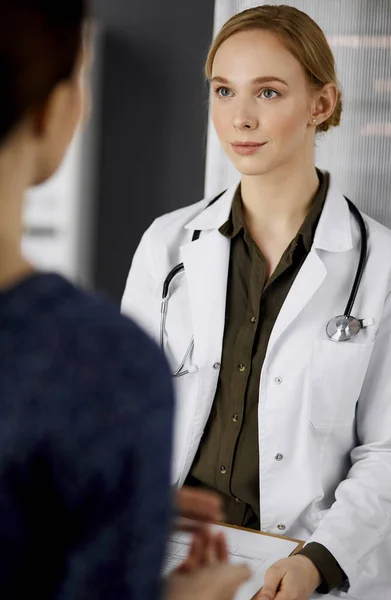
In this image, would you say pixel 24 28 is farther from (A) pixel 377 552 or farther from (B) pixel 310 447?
(A) pixel 377 552

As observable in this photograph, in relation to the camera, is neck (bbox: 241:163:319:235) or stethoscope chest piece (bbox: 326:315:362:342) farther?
neck (bbox: 241:163:319:235)

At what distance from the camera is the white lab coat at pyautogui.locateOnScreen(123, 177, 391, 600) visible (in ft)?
4.64

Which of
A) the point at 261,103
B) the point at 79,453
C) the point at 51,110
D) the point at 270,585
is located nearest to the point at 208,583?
the point at 79,453

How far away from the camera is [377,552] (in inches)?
57.1

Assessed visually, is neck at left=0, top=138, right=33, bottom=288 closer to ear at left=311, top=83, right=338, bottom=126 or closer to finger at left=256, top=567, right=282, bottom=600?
finger at left=256, top=567, right=282, bottom=600

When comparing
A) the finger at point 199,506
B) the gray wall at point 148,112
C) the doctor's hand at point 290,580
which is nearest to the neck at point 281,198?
the gray wall at point 148,112

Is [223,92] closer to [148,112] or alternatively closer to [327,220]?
Result: [327,220]

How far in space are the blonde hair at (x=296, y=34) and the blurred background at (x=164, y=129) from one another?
0.72 feet

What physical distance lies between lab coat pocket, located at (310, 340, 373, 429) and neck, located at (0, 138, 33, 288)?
107cm

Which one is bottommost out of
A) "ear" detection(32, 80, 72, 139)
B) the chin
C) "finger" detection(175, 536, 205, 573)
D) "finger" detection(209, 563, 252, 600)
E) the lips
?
"finger" detection(209, 563, 252, 600)

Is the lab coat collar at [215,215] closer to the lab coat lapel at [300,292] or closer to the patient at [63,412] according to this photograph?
the lab coat lapel at [300,292]

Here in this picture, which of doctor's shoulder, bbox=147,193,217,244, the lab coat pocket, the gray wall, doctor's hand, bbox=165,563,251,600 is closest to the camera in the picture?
doctor's hand, bbox=165,563,251,600

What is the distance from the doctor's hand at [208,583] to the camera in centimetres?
56

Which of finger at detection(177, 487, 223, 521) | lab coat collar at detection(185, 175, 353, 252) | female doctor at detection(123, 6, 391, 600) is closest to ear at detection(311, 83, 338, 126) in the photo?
female doctor at detection(123, 6, 391, 600)
